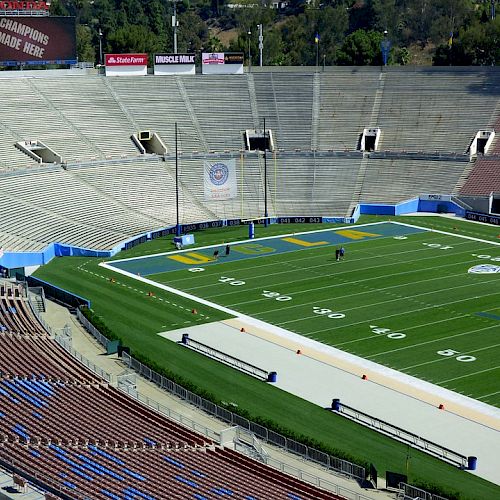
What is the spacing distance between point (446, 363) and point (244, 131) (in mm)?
42925

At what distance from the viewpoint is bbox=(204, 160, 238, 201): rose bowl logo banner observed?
66812 millimetres

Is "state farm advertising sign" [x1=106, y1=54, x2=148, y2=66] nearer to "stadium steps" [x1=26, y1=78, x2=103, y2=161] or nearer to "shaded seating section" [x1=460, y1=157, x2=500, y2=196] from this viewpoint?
"stadium steps" [x1=26, y1=78, x2=103, y2=161]

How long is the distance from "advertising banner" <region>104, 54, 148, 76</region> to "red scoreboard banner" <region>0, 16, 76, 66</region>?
14.4ft

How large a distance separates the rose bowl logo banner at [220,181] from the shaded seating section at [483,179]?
1758 cm

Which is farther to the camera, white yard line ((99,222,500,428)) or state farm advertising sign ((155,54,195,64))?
state farm advertising sign ((155,54,195,64))

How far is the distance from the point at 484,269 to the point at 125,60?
1557 inches

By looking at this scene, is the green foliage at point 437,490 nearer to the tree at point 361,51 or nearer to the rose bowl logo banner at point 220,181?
the rose bowl logo banner at point 220,181

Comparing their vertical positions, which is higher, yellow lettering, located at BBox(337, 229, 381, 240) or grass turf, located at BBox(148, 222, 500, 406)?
yellow lettering, located at BBox(337, 229, 381, 240)

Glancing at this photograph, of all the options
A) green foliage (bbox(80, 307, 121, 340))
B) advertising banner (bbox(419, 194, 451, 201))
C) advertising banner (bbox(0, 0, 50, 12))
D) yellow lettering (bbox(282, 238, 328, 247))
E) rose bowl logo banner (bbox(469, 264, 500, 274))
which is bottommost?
green foliage (bbox(80, 307, 121, 340))

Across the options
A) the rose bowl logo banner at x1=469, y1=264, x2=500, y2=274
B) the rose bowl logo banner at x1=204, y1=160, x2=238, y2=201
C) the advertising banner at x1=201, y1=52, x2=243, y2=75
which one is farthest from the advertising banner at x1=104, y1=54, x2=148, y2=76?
the rose bowl logo banner at x1=469, y1=264, x2=500, y2=274

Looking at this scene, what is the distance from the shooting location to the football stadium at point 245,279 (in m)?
32.3

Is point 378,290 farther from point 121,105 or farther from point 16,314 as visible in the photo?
point 121,105

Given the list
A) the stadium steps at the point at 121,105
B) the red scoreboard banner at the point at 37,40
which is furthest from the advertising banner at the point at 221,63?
the red scoreboard banner at the point at 37,40

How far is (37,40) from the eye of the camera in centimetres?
7900
